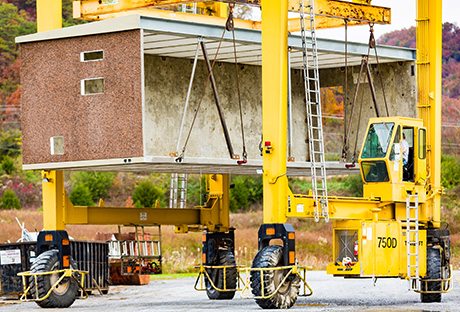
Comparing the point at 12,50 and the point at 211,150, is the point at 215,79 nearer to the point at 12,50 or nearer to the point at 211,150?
the point at 211,150

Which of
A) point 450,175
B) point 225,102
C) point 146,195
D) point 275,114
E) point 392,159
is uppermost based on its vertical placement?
point 225,102

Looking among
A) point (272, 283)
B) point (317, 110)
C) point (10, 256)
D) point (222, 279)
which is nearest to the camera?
point (272, 283)

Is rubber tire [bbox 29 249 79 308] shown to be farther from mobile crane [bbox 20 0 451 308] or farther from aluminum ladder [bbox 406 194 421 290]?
aluminum ladder [bbox 406 194 421 290]

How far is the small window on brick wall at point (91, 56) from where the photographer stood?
27.7 m

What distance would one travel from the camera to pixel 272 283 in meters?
26.6

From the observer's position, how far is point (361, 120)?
33188 mm

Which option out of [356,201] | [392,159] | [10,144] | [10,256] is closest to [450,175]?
[10,144]

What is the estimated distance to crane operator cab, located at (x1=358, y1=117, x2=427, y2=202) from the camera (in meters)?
29.1

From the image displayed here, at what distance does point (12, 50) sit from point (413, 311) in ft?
197

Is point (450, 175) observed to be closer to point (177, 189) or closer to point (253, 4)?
point (177, 189)

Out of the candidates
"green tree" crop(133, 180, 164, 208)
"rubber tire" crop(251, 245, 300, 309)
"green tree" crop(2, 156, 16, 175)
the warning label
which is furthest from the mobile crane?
"green tree" crop(2, 156, 16, 175)

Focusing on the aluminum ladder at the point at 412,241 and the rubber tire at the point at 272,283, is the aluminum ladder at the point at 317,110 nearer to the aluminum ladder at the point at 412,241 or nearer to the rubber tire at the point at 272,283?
the rubber tire at the point at 272,283

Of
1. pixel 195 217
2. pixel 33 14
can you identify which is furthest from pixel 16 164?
pixel 195 217

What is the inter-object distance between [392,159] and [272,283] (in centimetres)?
427
